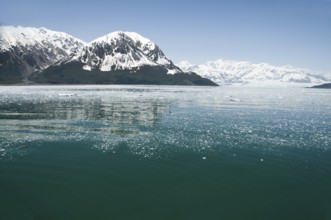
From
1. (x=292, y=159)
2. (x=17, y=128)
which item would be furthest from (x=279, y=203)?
(x=17, y=128)

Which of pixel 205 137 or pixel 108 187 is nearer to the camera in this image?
pixel 108 187

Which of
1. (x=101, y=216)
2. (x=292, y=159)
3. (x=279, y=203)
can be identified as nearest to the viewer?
(x=101, y=216)

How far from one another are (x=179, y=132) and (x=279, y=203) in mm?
22391

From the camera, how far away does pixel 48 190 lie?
20.0m

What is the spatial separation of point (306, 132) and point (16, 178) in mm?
36987

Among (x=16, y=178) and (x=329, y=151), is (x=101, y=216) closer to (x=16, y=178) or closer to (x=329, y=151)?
(x=16, y=178)

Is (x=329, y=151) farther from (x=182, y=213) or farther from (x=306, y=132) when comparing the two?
(x=182, y=213)

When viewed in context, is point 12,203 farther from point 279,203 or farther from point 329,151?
point 329,151

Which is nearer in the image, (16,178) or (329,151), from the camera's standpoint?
(16,178)

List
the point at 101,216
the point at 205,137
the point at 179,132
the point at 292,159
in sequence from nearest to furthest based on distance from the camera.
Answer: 1. the point at 101,216
2. the point at 292,159
3. the point at 205,137
4. the point at 179,132

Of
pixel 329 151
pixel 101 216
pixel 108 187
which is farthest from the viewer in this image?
pixel 329 151

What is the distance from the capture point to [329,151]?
31656 millimetres

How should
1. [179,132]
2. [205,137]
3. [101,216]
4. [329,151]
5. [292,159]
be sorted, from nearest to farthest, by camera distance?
[101,216] < [292,159] < [329,151] < [205,137] < [179,132]

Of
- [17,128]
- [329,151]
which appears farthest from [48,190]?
[329,151]
